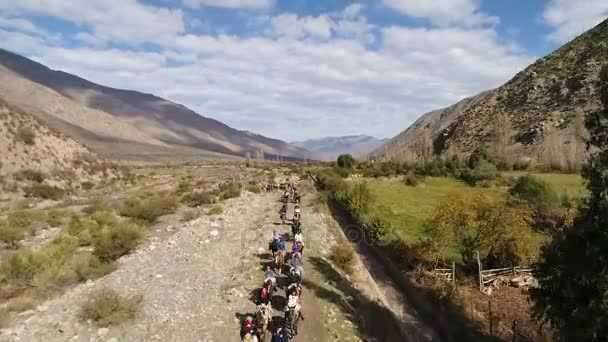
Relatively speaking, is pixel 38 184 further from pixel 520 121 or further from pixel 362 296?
pixel 520 121

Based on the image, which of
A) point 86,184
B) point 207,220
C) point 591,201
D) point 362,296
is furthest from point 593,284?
point 86,184

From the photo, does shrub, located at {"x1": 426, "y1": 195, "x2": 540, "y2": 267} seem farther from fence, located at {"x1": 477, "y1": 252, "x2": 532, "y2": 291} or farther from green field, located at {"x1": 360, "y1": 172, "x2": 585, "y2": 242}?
green field, located at {"x1": 360, "y1": 172, "x2": 585, "y2": 242}

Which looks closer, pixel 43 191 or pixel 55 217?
pixel 55 217

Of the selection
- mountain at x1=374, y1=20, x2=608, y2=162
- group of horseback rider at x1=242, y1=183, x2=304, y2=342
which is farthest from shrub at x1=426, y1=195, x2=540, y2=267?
mountain at x1=374, y1=20, x2=608, y2=162

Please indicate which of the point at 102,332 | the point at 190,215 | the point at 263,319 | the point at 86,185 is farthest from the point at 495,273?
the point at 86,185

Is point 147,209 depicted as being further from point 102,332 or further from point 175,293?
point 102,332

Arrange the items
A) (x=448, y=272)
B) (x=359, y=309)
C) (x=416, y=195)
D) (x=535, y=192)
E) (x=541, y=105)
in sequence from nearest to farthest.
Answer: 1. (x=359, y=309)
2. (x=448, y=272)
3. (x=535, y=192)
4. (x=416, y=195)
5. (x=541, y=105)
